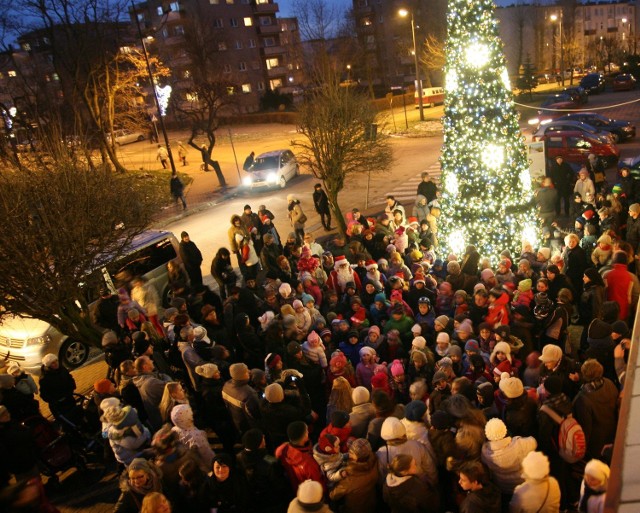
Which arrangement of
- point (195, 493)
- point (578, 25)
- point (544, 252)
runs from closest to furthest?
point (195, 493), point (544, 252), point (578, 25)

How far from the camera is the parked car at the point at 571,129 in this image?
20.3m

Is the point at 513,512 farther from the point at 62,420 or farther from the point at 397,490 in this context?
the point at 62,420

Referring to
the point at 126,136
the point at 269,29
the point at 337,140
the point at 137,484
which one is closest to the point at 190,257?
the point at 337,140

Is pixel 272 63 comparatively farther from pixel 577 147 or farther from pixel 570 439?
pixel 570 439

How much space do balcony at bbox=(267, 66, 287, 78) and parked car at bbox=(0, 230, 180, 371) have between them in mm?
62308

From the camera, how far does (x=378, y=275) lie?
378 inches

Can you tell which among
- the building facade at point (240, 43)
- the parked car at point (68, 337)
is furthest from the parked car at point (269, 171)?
the building facade at point (240, 43)

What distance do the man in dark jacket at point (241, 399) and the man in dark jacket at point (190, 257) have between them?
5982mm

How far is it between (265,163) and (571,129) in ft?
45.1

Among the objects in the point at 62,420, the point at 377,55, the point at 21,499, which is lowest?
the point at 62,420

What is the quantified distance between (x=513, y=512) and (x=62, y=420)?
19.3 feet

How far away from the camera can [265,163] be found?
25234 millimetres

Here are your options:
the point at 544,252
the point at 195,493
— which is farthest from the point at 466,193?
the point at 195,493

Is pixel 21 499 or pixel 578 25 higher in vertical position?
pixel 578 25
